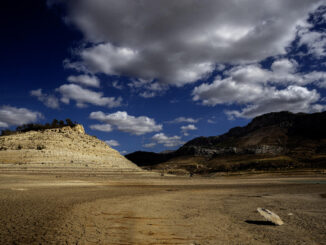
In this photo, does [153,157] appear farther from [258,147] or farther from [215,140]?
[258,147]

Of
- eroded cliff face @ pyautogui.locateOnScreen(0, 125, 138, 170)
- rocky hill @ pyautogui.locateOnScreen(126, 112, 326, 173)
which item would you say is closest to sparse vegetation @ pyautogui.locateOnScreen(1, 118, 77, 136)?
eroded cliff face @ pyautogui.locateOnScreen(0, 125, 138, 170)

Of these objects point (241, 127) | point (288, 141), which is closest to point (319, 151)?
point (288, 141)

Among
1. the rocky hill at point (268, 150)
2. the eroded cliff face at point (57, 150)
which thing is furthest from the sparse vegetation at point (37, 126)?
the rocky hill at point (268, 150)

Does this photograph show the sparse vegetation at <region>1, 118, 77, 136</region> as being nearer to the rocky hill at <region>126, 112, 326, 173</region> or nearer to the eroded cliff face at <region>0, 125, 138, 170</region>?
the eroded cliff face at <region>0, 125, 138, 170</region>

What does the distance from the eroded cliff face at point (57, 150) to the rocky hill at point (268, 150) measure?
3002 centimetres

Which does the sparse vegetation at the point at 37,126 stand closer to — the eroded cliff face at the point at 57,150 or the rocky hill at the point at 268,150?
the eroded cliff face at the point at 57,150

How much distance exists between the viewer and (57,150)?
2183 inches

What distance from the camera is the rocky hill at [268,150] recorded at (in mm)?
78500

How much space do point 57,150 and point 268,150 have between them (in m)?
83.3

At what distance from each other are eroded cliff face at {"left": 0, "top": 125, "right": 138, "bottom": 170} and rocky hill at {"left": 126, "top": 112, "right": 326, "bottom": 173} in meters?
30.0

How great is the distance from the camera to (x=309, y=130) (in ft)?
365

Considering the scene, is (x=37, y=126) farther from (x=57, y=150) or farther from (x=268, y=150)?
(x=268, y=150)

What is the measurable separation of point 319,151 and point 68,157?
87143mm

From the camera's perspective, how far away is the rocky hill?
78.5 meters
